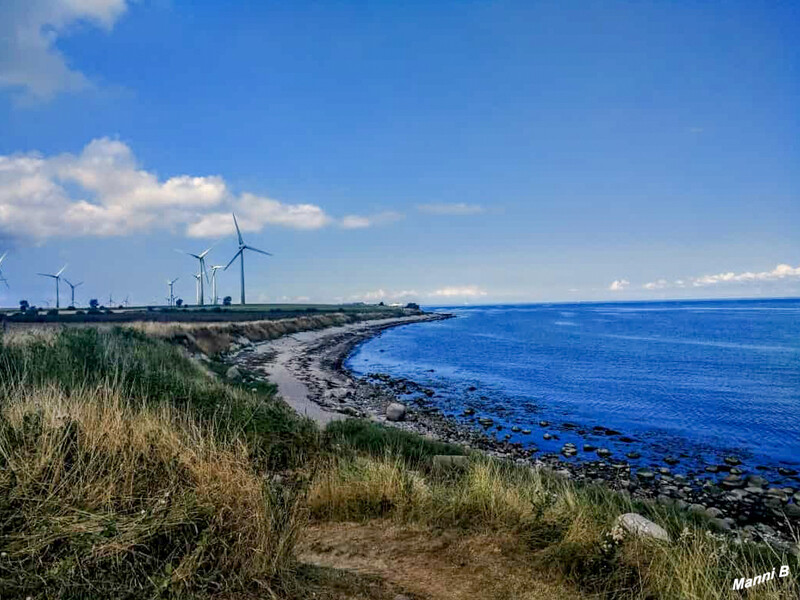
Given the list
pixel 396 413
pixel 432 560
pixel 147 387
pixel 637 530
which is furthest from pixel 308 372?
pixel 637 530

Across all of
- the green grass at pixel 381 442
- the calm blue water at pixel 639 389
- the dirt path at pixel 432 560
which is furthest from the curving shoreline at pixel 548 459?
the dirt path at pixel 432 560

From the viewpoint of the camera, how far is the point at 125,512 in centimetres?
527

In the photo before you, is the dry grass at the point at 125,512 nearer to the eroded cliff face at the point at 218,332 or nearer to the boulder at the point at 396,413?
the boulder at the point at 396,413

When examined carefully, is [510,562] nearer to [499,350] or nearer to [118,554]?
[118,554]

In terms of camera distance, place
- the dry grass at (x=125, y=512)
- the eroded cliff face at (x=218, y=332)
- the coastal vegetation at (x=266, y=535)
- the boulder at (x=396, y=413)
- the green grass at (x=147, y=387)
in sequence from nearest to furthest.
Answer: the dry grass at (x=125, y=512) → the coastal vegetation at (x=266, y=535) → the green grass at (x=147, y=387) → the boulder at (x=396, y=413) → the eroded cliff face at (x=218, y=332)

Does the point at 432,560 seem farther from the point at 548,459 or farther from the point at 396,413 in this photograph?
the point at 396,413

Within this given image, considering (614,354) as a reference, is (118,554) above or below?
above

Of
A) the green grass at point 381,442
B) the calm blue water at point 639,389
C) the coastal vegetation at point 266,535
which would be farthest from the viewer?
the calm blue water at point 639,389

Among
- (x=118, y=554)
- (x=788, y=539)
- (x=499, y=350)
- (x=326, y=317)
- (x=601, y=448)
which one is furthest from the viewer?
(x=326, y=317)

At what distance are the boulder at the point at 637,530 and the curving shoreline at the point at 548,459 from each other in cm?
210

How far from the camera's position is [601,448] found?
1895 cm

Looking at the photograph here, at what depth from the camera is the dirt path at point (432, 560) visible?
216 inches

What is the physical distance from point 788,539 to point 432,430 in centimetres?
1233

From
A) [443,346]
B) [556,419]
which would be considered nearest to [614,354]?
[443,346]
